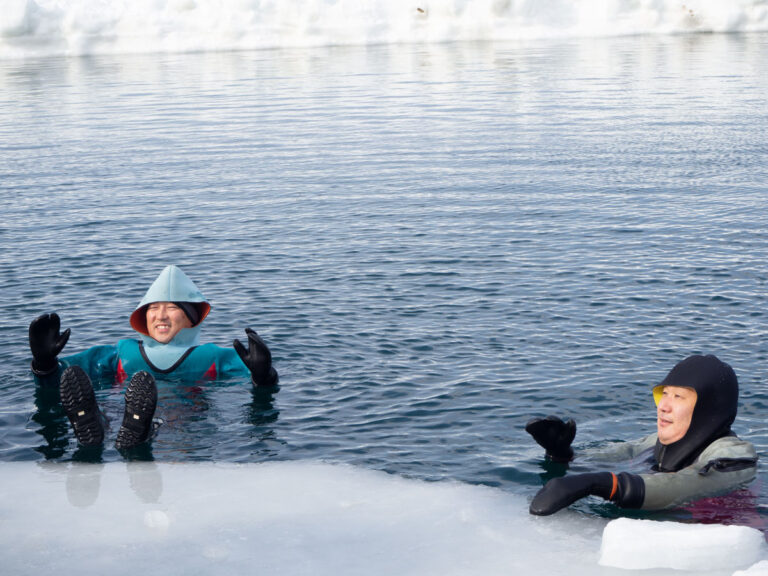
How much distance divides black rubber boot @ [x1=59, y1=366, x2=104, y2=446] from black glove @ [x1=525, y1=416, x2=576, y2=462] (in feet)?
10.3

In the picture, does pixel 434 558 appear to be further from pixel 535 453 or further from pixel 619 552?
pixel 535 453

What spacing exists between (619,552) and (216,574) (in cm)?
232

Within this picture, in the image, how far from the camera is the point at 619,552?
6.03 metres

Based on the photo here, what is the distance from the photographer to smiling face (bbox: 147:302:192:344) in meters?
9.14

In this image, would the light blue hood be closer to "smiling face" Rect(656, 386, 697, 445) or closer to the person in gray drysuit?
the person in gray drysuit

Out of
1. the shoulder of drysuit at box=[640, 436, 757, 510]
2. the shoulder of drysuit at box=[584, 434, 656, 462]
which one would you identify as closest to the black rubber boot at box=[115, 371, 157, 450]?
the shoulder of drysuit at box=[584, 434, 656, 462]

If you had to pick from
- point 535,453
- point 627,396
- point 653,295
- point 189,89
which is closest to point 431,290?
point 653,295

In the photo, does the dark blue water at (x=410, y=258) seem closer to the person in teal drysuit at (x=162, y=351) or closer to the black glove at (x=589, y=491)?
the person in teal drysuit at (x=162, y=351)

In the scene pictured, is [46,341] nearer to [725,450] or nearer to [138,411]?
[138,411]

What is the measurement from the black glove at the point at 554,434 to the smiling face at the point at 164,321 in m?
3.48

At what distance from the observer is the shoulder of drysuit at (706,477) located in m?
6.55

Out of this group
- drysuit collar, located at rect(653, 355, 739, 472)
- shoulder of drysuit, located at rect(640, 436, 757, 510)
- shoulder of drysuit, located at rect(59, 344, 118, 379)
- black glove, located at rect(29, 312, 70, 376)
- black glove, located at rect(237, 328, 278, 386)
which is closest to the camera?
shoulder of drysuit, located at rect(640, 436, 757, 510)

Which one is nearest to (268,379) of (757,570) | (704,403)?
(704,403)

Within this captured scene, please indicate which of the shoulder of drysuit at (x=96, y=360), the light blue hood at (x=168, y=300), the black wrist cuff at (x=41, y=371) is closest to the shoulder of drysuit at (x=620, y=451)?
the light blue hood at (x=168, y=300)
